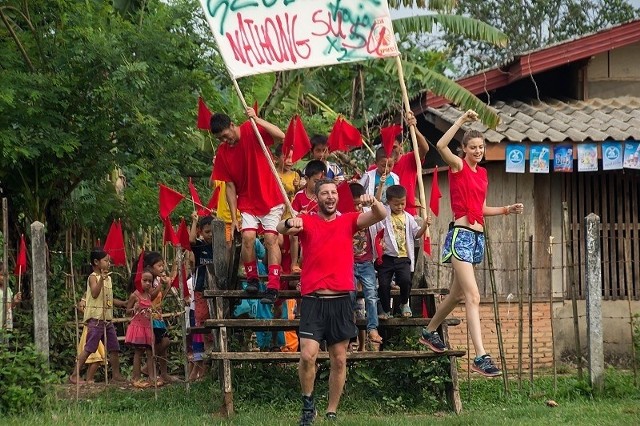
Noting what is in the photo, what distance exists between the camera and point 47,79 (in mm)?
12648

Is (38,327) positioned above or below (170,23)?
below

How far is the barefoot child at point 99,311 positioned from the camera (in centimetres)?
1171

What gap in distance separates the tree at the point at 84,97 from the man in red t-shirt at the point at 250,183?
8.59ft

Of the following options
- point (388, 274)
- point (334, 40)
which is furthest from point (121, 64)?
point (388, 274)

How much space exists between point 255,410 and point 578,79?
7.99 m

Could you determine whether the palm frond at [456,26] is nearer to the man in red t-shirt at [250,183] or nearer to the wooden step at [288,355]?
the man in red t-shirt at [250,183]

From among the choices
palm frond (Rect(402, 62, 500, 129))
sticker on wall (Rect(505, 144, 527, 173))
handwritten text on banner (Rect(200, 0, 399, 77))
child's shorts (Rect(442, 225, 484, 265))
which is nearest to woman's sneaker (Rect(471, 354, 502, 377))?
child's shorts (Rect(442, 225, 484, 265))

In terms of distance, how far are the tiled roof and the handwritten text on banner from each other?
162 inches

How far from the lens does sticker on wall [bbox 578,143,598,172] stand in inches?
546

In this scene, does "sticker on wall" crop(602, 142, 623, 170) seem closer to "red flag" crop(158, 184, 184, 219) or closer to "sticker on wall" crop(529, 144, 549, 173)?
"sticker on wall" crop(529, 144, 549, 173)

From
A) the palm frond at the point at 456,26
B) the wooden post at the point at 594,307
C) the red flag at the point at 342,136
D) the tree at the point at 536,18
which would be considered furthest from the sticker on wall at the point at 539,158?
the tree at the point at 536,18

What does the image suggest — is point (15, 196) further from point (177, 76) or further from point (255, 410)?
point (255, 410)

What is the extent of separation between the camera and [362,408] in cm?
988

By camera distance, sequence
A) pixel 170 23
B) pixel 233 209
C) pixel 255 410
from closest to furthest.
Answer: pixel 255 410 < pixel 233 209 < pixel 170 23
